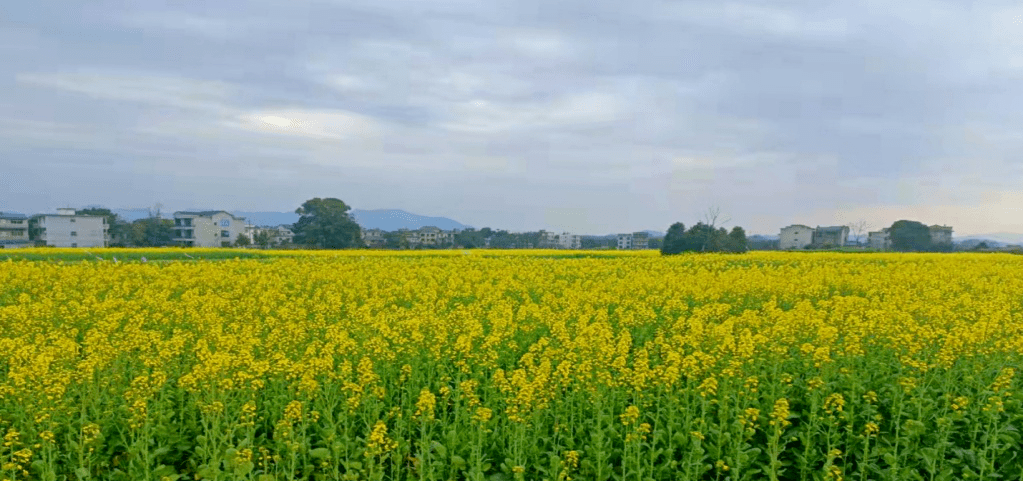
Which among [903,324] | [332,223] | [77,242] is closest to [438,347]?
[903,324]

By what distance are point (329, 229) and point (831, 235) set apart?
8653cm

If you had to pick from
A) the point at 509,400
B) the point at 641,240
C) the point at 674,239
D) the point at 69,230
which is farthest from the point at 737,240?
the point at 69,230

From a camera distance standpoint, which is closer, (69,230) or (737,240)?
(737,240)

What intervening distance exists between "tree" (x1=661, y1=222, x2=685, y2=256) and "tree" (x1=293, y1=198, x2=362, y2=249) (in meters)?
35.1

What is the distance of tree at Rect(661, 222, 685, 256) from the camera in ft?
176

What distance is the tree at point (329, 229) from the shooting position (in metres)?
70.8

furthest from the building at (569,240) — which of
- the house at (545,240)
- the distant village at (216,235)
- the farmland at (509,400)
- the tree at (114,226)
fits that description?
the farmland at (509,400)

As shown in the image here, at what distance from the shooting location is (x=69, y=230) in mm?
90812

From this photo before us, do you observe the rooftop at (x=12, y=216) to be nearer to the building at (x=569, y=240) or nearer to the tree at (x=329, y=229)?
the tree at (x=329, y=229)

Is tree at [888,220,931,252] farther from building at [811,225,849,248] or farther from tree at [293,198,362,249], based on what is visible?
tree at [293,198,362,249]

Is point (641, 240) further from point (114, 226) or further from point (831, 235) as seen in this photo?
point (114, 226)

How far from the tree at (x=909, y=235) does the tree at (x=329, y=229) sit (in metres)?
65.1

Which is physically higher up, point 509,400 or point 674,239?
point 674,239

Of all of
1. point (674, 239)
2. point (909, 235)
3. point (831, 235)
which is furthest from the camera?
point (831, 235)
